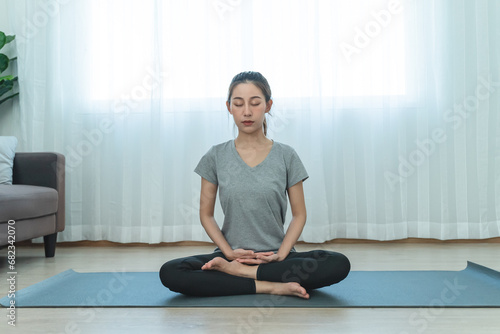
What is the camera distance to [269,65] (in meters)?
2.71

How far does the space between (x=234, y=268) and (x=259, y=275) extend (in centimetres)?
8

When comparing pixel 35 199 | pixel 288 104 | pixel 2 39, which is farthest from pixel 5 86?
pixel 288 104

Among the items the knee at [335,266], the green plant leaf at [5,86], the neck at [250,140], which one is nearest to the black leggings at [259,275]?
the knee at [335,266]

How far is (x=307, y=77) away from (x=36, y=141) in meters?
1.59

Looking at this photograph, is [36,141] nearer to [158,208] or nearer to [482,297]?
[158,208]

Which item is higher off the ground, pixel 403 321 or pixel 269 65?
pixel 269 65

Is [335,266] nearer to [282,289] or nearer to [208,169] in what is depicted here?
[282,289]

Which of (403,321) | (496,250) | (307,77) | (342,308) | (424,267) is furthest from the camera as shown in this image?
(307,77)

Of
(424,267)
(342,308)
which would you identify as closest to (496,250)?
(424,267)

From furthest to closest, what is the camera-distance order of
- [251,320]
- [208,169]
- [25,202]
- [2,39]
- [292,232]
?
[2,39]
[25,202]
[208,169]
[292,232]
[251,320]

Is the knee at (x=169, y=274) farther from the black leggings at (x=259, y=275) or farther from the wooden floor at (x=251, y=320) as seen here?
the wooden floor at (x=251, y=320)

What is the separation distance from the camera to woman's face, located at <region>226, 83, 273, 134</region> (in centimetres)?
151

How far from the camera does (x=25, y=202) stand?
6.68 ft

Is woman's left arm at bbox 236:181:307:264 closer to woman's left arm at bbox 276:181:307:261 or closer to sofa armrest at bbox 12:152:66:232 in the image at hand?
woman's left arm at bbox 276:181:307:261
